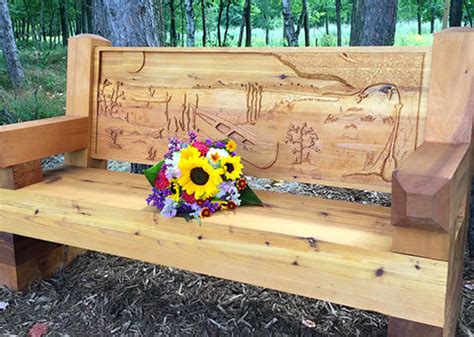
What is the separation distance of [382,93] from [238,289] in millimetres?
1158

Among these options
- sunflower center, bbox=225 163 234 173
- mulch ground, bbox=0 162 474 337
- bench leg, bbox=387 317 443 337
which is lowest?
mulch ground, bbox=0 162 474 337

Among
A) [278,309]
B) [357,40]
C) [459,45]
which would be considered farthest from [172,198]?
[357,40]

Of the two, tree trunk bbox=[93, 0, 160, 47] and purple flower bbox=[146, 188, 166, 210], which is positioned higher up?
tree trunk bbox=[93, 0, 160, 47]

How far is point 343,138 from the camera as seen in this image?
210 centimetres

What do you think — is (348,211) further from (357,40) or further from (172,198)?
(357,40)

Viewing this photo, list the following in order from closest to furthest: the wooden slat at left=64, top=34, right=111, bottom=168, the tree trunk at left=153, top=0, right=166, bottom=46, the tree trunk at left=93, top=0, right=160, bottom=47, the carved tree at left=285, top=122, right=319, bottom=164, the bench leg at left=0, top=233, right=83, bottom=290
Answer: the carved tree at left=285, top=122, right=319, bottom=164
the bench leg at left=0, top=233, right=83, bottom=290
the wooden slat at left=64, top=34, right=111, bottom=168
the tree trunk at left=93, top=0, right=160, bottom=47
the tree trunk at left=153, top=0, right=166, bottom=46

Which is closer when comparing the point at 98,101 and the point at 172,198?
the point at 172,198

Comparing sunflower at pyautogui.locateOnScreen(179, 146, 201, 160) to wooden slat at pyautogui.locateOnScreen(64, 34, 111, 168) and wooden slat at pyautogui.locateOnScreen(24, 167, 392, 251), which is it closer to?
wooden slat at pyautogui.locateOnScreen(24, 167, 392, 251)

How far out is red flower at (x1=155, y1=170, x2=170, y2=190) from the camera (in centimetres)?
190

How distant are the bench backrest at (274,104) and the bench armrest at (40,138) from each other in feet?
0.32

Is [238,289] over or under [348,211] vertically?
under

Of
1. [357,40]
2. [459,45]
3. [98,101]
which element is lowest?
[98,101]

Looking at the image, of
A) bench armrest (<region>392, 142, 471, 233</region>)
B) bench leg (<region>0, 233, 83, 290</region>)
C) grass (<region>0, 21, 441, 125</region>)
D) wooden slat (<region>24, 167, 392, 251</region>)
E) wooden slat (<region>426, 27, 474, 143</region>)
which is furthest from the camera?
grass (<region>0, 21, 441, 125</region>)

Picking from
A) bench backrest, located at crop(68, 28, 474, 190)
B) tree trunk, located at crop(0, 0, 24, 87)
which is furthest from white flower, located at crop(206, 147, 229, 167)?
tree trunk, located at crop(0, 0, 24, 87)
